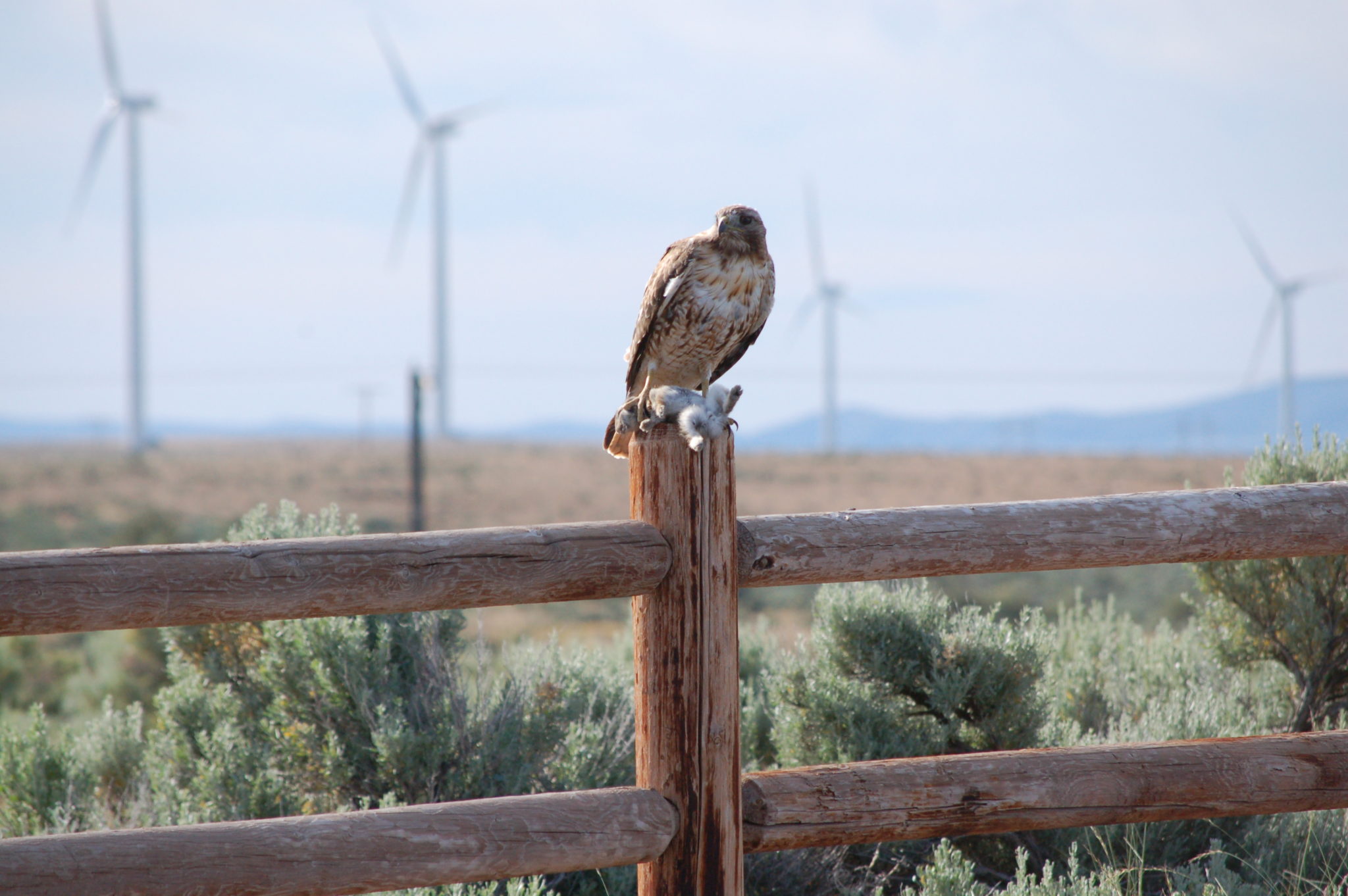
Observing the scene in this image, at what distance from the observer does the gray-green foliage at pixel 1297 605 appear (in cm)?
392

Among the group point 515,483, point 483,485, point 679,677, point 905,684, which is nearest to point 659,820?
point 679,677

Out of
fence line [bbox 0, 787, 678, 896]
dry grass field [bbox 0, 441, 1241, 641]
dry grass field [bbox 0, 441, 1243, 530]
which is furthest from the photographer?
dry grass field [bbox 0, 441, 1243, 530]

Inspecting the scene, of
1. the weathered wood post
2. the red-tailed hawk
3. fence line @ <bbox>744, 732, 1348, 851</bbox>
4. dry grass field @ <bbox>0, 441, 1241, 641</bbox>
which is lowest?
dry grass field @ <bbox>0, 441, 1241, 641</bbox>

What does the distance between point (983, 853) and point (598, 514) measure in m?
33.4

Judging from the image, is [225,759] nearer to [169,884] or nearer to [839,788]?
[169,884]

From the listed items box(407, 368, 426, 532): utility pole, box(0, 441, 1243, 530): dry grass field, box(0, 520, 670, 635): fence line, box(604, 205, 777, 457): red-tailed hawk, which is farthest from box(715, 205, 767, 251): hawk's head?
box(0, 441, 1243, 530): dry grass field

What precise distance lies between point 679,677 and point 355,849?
0.69m

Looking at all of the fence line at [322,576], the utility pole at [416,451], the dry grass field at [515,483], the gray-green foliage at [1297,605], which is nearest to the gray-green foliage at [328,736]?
the fence line at [322,576]

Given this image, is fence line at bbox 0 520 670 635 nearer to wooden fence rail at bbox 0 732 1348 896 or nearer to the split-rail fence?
the split-rail fence

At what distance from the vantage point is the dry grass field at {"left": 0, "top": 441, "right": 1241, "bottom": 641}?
33812mm

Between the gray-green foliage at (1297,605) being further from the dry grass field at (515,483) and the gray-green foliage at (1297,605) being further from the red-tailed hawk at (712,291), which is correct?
the dry grass field at (515,483)

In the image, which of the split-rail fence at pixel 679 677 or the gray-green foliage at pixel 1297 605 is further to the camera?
the gray-green foliage at pixel 1297 605

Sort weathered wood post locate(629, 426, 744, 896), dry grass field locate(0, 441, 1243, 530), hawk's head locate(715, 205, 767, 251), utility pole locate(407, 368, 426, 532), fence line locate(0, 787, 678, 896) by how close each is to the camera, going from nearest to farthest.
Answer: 1. fence line locate(0, 787, 678, 896)
2. weathered wood post locate(629, 426, 744, 896)
3. hawk's head locate(715, 205, 767, 251)
4. utility pole locate(407, 368, 426, 532)
5. dry grass field locate(0, 441, 1243, 530)

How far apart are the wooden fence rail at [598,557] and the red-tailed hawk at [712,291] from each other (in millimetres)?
1406
